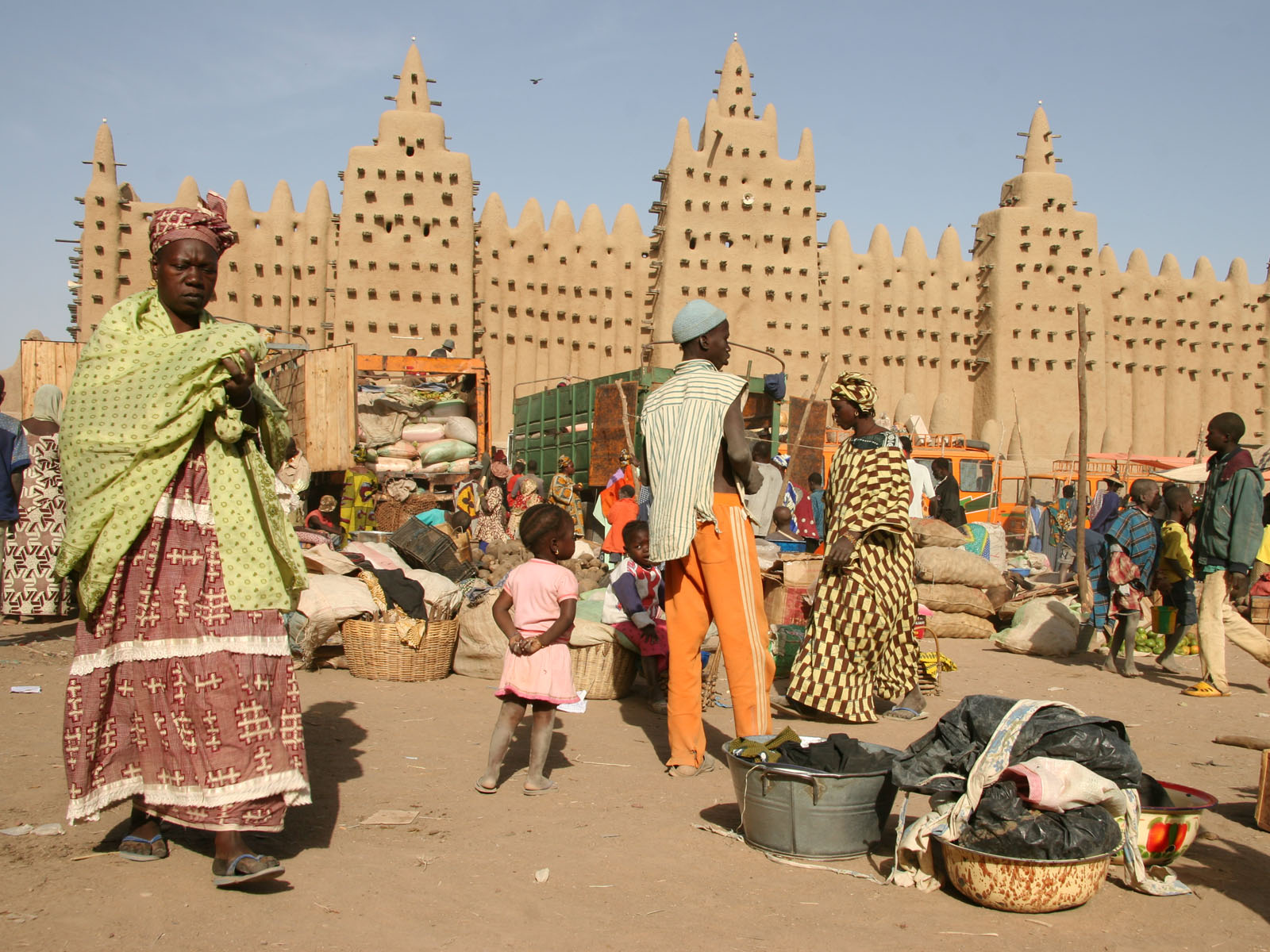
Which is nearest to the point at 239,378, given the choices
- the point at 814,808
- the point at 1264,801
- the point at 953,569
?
the point at 814,808

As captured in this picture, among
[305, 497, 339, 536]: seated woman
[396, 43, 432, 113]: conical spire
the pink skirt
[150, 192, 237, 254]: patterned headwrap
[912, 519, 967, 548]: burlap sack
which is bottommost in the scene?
the pink skirt

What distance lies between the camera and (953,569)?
943 cm

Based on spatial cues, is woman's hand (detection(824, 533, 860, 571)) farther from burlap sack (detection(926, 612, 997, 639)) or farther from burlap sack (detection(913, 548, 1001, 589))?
burlap sack (detection(913, 548, 1001, 589))

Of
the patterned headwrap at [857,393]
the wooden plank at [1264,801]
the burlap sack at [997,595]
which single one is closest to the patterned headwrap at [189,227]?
the patterned headwrap at [857,393]

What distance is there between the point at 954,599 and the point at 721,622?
5868mm

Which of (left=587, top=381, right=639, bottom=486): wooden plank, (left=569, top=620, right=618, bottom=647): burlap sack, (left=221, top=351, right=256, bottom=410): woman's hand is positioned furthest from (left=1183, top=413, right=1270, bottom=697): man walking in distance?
(left=587, top=381, right=639, bottom=486): wooden plank

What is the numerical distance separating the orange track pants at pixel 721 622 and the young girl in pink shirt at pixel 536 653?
0.41 meters

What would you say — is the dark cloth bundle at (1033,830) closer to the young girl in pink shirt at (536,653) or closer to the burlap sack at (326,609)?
the young girl in pink shirt at (536,653)

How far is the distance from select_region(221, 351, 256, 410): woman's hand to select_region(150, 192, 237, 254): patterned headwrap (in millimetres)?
380

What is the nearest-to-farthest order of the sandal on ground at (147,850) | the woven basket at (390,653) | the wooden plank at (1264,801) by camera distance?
the sandal on ground at (147,850)
the wooden plank at (1264,801)
the woven basket at (390,653)

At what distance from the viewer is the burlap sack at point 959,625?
914 cm

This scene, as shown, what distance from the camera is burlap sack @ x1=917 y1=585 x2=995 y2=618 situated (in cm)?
923

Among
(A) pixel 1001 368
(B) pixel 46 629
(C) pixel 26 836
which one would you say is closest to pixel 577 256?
(A) pixel 1001 368

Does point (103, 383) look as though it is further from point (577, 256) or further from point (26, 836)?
point (577, 256)
